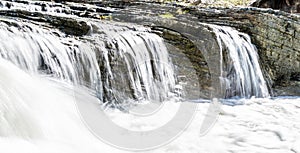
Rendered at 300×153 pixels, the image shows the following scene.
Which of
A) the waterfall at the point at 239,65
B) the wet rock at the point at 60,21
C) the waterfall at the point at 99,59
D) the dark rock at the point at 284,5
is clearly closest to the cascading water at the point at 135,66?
the waterfall at the point at 99,59

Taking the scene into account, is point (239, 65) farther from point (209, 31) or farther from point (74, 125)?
point (74, 125)

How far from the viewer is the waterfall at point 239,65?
20.7ft

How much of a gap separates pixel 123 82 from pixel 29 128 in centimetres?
203

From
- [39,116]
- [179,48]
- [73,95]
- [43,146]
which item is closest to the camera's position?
[43,146]

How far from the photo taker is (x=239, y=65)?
651cm

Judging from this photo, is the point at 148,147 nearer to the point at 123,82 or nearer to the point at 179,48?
the point at 123,82

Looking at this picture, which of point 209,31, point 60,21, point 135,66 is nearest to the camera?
point 135,66

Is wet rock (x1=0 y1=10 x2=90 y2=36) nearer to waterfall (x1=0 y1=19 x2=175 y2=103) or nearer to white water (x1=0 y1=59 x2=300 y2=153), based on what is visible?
waterfall (x1=0 y1=19 x2=175 y2=103)

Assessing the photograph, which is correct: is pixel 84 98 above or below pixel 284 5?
below

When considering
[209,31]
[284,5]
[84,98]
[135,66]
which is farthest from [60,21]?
[284,5]

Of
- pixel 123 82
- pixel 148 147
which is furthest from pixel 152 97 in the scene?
pixel 148 147

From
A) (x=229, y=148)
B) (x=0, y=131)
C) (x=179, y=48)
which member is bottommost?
(x=229, y=148)

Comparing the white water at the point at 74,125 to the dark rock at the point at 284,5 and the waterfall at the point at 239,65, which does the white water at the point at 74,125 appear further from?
the dark rock at the point at 284,5

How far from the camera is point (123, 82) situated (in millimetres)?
5062
